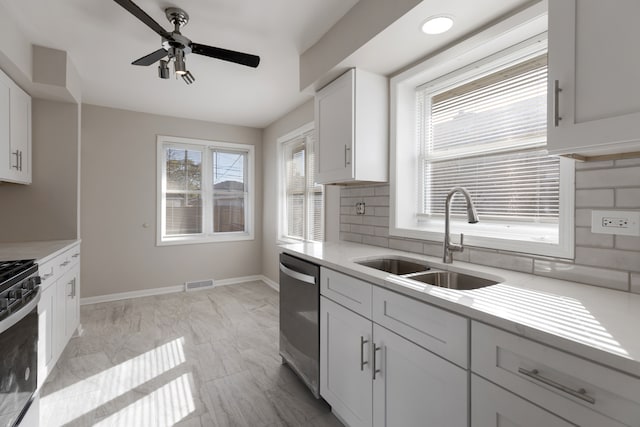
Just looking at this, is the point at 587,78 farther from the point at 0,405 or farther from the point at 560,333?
the point at 0,405

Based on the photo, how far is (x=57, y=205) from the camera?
114 inches

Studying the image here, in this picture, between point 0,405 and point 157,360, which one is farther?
point 157,360

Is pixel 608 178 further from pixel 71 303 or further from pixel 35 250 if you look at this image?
pixel 71 303

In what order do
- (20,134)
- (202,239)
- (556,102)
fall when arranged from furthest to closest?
(202,239) → (20,134) → (556,102)

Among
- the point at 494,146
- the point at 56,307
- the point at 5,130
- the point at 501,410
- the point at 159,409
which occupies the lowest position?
the point at 159,409

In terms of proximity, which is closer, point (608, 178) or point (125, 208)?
point (608, 178)

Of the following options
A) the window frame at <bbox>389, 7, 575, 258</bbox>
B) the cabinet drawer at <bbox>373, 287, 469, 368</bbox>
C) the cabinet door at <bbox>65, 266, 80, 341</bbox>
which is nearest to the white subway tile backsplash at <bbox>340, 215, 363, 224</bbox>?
the window frame at <bbox>389, 7, 575, 258</bbox>

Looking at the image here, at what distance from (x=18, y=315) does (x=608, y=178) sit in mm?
2711

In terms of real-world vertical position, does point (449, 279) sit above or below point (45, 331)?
above

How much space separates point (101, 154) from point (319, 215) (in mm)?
3008

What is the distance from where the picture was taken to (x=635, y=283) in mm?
1163

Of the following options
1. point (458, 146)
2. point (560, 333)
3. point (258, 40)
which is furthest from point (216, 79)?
point (560, 333)

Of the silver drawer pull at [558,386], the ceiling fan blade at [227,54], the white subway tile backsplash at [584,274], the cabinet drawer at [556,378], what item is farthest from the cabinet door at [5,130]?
the white subway tile backsplash at [584,274]

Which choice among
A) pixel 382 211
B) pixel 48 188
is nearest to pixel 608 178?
pixel 382 211
